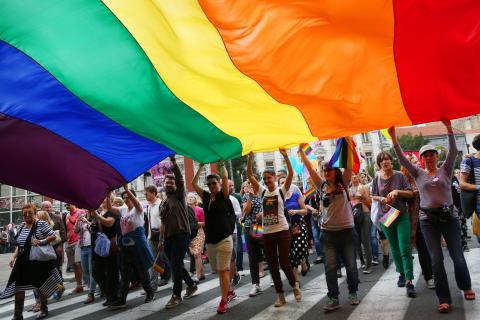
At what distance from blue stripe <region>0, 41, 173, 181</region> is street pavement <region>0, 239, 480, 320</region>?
7.66 ft

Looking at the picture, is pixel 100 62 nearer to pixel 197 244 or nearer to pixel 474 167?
pixel 474 167

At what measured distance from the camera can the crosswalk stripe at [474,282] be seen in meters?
4.71

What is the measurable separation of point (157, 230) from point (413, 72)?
6140mm

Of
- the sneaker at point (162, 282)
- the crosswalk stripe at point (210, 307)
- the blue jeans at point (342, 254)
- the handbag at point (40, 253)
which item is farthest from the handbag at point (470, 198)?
the handbag at point (40, 253)

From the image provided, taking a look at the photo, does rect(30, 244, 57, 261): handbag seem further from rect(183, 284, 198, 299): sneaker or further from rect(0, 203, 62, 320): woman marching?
rect(183, 284, 198, 299): sneaker

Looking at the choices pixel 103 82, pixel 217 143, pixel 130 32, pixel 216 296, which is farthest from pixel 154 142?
pixel 216 296

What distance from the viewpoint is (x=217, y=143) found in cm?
596

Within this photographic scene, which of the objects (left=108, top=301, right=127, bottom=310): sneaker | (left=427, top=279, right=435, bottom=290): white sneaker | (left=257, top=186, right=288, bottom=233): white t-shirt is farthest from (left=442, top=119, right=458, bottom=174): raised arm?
(left=108, top=301, right=127, bottom=310): sneaker

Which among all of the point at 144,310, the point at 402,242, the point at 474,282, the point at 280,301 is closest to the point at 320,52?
the point at 402,242

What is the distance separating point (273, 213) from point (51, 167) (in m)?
3.23

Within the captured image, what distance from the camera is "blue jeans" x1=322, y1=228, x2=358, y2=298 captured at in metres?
5.78

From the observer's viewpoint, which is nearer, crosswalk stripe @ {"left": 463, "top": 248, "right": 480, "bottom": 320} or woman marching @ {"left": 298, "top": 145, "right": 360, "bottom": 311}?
crosswalk stripe @ {"left": 463, "top": 248, "right": 480, "bottom": 320}

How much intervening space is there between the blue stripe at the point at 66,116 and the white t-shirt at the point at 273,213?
5.63 feet

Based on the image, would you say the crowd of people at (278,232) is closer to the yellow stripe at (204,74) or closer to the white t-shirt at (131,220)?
the white t-shirt at (131,220)
